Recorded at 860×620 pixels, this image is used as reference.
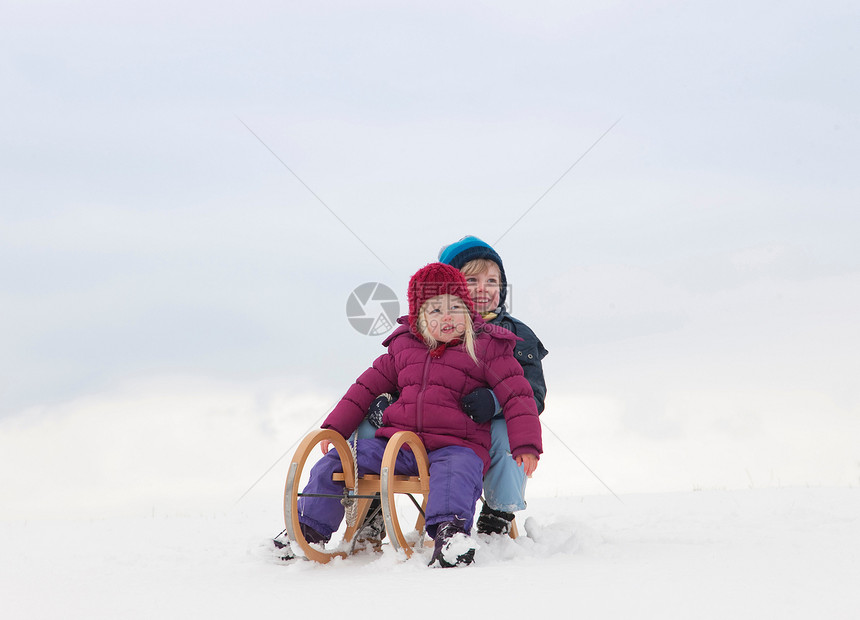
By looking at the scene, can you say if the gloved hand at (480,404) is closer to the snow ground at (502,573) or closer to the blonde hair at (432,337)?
the blonde hair at (432,337)

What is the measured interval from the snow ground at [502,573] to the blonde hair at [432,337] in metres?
0.85

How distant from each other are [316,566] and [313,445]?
1.63 ft

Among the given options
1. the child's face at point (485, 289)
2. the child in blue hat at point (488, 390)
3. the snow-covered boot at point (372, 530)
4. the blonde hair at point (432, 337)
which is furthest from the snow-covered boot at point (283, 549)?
the child's face at point (485, 289)

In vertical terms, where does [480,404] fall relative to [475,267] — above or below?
below

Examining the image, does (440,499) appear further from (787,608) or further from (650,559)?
(787,608)

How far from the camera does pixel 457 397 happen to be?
11.2 ft

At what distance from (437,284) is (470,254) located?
58 centimetres

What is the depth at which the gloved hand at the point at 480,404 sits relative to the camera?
3.37 m

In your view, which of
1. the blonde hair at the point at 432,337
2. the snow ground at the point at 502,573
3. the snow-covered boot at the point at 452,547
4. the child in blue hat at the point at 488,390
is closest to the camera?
the snow ground at the point at 502,573

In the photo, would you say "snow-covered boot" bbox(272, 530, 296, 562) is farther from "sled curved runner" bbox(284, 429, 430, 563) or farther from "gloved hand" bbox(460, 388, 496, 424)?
"gloved hand" bbox(460, 388, 496, 424)

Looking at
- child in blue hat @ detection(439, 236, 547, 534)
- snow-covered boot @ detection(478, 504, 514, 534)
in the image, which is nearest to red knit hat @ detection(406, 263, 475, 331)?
child in blue hat @ detection(439, 236, 547, 534)

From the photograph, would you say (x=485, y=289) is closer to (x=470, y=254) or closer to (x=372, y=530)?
(x=470, y=254)

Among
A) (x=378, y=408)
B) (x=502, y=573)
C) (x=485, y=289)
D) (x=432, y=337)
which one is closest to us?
(x=502, y=573)

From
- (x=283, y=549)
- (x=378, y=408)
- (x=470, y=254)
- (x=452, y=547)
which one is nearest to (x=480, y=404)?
(x=378, y=408)
